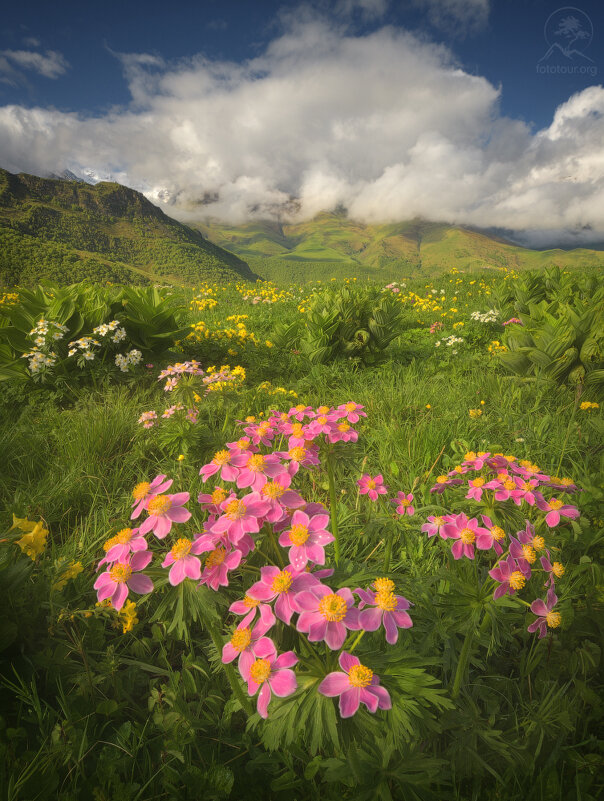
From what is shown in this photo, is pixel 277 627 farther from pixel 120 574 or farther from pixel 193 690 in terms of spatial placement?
pixel 193 690

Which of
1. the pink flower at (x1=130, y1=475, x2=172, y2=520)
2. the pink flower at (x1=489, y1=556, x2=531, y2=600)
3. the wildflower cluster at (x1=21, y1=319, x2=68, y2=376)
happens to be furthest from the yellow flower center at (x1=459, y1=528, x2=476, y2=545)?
the wildflower cluster at (x1=21, y1=319, x2=68, y2=376)

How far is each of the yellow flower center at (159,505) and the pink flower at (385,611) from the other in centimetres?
57

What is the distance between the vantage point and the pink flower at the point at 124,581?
875mm

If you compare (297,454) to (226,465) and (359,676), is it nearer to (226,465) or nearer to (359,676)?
(226,465)

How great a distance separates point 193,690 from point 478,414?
2737mm

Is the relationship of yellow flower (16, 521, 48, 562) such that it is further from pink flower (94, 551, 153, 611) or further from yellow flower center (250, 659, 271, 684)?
yellow flower center (250, 659, 271, 684)

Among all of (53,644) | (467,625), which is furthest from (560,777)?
(53,644)

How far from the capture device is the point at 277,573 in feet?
2.88

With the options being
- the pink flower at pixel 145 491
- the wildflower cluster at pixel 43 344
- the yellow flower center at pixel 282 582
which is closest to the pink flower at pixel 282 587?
the yellow flower center at pixel 282 582

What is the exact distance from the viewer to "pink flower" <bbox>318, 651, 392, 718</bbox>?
2.41ft

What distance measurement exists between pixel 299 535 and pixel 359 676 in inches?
12.4

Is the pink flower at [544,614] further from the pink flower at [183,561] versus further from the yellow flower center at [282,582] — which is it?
the pink flower at [183,561]

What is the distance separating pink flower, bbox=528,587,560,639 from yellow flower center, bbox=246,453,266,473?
1017mm

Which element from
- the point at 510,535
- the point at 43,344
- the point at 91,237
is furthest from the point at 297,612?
the point at 91,237
